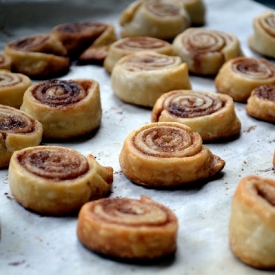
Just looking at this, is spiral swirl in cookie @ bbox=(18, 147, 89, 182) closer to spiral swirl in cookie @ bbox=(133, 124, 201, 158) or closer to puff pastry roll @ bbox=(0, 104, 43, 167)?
puff pastry roll @ bbox=(0, 104, 43, 167)

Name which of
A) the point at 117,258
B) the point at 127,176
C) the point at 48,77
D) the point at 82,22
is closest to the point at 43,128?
the point at 127,176

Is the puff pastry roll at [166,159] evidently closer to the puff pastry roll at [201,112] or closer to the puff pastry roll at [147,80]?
the puff pastry roll at [201,112]

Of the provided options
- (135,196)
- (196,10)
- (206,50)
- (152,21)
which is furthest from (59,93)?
(196,10)

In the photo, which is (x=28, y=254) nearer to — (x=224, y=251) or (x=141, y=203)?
(x=141, y=203)

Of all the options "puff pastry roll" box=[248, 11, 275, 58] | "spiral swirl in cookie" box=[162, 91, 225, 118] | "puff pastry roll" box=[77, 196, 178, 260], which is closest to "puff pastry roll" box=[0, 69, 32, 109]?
"spiral swirl in cookie" box=[162, 91, 225, 118]

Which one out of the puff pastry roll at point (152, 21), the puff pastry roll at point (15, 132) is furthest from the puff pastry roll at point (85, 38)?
the puff pastry roll at point (15, 132)
